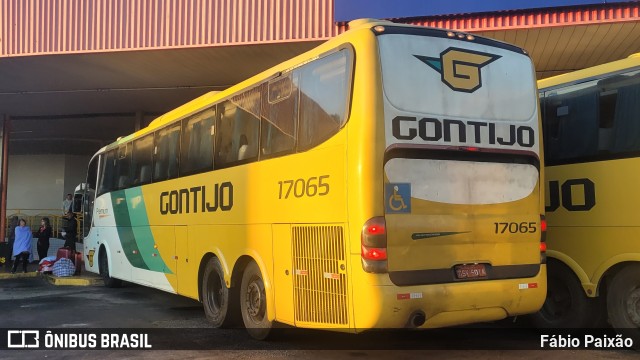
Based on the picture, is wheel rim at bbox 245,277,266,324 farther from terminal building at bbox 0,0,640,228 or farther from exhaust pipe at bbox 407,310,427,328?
terminal building at bbox 0,0,640,228

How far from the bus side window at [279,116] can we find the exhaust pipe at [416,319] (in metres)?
2.20

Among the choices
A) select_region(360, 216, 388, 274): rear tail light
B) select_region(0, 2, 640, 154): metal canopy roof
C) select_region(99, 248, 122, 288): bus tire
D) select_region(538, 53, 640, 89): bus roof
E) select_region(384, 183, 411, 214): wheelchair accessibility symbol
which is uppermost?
select_region(0, 2, 640, 154): metal canopy roof

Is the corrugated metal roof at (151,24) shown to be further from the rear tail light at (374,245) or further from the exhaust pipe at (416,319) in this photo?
the exhaust pipe at (416,319)

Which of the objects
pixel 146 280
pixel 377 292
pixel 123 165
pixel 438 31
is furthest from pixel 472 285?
pixel 123 165

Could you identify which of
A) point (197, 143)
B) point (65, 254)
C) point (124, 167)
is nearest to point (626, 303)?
point (197, 143)

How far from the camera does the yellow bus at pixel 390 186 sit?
502 centimetres

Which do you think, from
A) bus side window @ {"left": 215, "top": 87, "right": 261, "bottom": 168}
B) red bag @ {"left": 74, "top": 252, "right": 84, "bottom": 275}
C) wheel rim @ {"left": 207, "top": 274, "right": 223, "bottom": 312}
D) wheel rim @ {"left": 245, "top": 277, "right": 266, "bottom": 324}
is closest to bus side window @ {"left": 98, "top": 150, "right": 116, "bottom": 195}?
red bag @ {"left": 74, "top": 252, "right": 84, "bottom": 275}

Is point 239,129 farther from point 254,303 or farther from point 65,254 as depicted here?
point 65,254

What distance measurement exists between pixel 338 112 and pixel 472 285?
215 centimetres

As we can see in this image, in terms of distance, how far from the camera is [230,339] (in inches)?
274

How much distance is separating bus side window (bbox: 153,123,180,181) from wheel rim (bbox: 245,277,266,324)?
292 centimetres

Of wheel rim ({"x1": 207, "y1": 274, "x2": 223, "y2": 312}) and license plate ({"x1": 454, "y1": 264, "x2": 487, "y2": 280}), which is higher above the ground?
license plate ({"x1": 454, "y1": 264, "x2": 487, "y2": 280})

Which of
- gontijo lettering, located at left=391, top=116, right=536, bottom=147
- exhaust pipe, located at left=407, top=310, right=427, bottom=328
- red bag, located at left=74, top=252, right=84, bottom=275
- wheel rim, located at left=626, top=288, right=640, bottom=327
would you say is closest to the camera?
exhaust pipe, located at left=407, top=310, right=427, bottom=328

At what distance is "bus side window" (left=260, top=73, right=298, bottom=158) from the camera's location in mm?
6066
